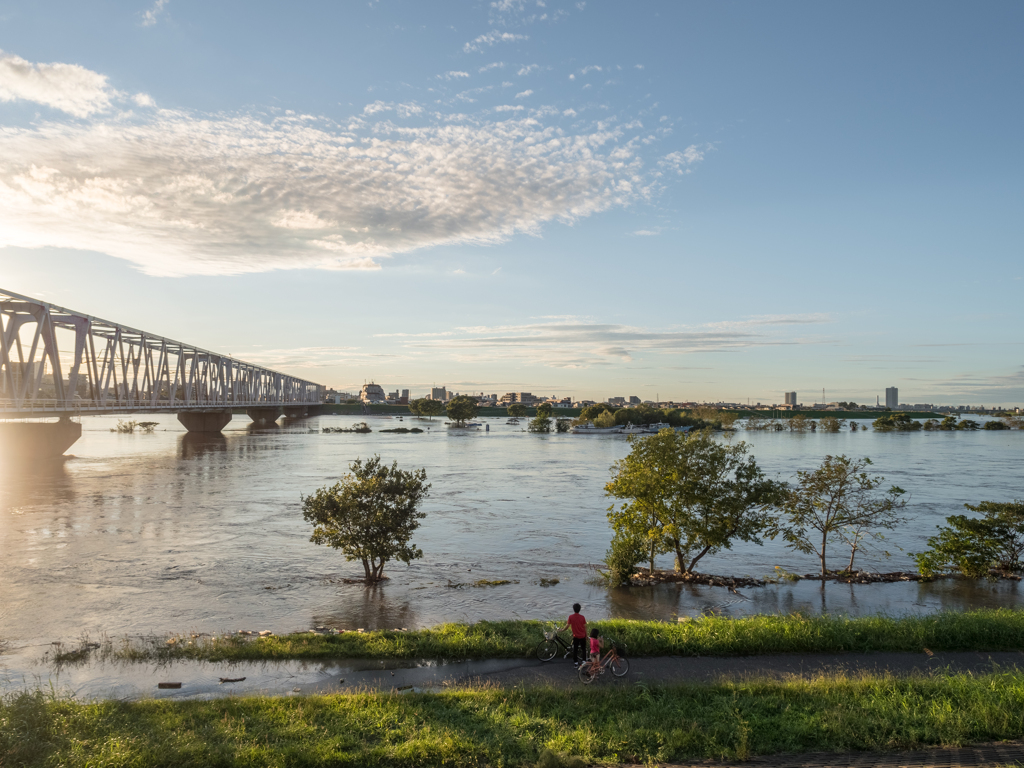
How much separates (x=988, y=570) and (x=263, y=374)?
526 feet

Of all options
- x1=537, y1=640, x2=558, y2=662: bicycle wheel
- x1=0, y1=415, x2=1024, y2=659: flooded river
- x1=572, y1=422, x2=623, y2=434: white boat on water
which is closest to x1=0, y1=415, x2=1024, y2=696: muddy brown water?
x1=0, y1=415, x2=1024, y2=659: flooded river

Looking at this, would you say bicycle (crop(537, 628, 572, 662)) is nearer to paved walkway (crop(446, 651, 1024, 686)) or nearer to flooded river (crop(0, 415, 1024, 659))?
paved walkway (crop(446, 651, 1024, 686))

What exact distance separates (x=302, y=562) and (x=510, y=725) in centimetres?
1904

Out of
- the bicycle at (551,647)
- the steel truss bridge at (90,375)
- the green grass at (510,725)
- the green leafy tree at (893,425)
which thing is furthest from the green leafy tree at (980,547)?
the green leafy tree at (893,425)

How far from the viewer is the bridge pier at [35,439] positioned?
59719mm

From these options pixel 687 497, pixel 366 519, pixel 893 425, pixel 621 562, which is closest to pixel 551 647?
pixel 621 562

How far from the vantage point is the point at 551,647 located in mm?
14961

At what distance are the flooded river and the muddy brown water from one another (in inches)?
4.3

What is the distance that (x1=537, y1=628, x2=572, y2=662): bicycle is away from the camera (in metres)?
14.7

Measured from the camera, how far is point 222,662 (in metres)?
15.0

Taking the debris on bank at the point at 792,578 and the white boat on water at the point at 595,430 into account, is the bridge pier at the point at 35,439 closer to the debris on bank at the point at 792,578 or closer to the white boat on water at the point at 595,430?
the debris on bank at the point at 792,578

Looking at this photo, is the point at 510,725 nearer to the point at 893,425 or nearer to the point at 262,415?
the point at 262,415

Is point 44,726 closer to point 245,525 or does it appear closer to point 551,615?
point 551,615

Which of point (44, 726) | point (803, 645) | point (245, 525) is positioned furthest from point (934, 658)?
point (245, 525)
